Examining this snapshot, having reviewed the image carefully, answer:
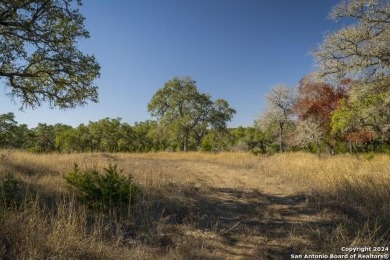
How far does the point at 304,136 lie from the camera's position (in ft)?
77.5

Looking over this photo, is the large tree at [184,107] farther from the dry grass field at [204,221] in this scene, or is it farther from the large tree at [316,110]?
the dry grass field at [204,221]

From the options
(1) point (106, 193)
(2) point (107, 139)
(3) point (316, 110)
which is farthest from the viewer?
(2) point (107, 139)

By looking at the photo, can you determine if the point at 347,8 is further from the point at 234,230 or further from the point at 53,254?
Result: the point at 53,254

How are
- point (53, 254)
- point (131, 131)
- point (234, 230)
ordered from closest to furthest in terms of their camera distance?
point (53, 254), point (234, 230), point (131, 131)

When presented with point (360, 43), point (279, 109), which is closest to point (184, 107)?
point (279, 109)

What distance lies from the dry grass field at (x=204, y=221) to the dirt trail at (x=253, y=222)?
15 mm

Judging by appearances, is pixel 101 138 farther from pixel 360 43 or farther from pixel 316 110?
pixel 360 43

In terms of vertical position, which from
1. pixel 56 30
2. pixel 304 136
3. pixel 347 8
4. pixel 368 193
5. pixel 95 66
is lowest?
pixel 368 193

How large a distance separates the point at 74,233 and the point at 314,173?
8106 millimetres

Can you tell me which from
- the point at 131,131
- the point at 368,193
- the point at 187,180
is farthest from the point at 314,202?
the point at 131,131

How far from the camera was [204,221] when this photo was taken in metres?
5.48

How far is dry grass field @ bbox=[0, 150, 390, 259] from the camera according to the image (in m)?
3.76

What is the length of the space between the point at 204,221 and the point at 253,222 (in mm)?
941

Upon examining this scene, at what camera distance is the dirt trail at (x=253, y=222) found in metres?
4.18
